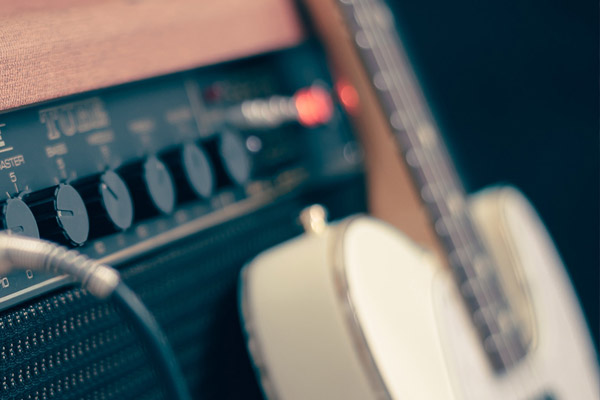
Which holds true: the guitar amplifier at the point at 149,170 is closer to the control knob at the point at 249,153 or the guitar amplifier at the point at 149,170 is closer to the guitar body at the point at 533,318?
the control knob at the point at 249,153

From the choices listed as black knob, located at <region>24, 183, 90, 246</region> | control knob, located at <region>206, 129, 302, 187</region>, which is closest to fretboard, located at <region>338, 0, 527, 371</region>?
control knob, located at <region>206, 129, 302, 187</region>

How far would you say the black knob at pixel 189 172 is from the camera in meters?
0.43

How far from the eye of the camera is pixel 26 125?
0.36 metres

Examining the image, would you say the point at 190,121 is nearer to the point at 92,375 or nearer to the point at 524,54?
the point at 92,375

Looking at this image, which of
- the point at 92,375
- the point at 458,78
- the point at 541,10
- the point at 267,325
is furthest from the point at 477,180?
the point at 92,375

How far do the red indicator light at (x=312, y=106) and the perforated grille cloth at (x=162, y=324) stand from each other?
7 cm

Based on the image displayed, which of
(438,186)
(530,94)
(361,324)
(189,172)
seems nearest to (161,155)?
(189,172)

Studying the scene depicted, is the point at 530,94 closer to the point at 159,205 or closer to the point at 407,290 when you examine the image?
the point at 407,290

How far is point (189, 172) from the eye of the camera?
0.43 m

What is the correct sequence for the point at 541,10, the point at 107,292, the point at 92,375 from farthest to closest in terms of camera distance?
the point at 541,10, the point at 92,375, the point at 107,292

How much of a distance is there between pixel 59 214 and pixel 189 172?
0.11 m

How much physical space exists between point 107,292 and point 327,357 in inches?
8.1

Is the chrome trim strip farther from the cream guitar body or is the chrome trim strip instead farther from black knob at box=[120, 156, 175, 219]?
black knob at box=[120, 156, 175, 219]

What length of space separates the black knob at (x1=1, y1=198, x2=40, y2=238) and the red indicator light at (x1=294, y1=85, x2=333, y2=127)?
0.27 m
